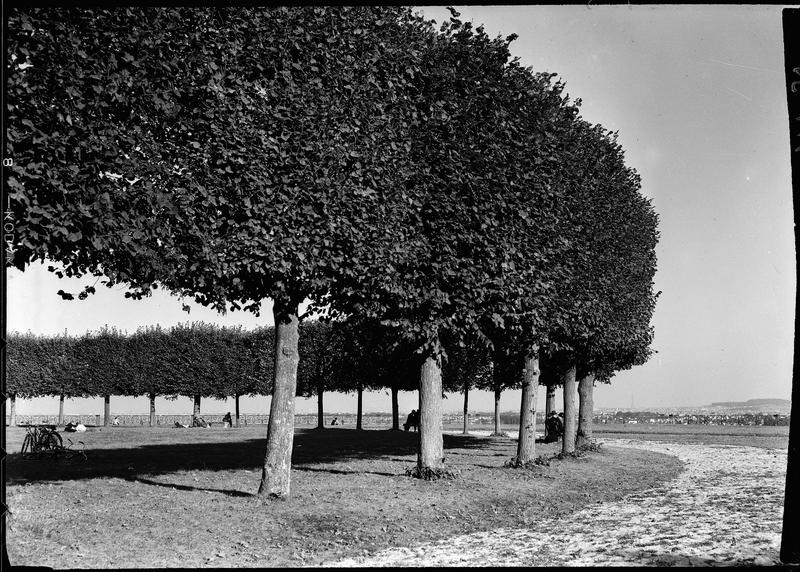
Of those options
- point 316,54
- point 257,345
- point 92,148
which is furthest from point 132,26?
point 257,345

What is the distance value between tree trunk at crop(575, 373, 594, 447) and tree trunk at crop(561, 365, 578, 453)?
3716 millimetres

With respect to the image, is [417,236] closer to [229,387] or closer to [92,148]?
[92,148]

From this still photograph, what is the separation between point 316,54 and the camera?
1456cm

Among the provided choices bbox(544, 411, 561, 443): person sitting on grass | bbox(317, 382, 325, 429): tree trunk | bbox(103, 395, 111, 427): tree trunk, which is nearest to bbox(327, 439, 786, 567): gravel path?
bbox(544, 411, 561, 443): person sitting on grass

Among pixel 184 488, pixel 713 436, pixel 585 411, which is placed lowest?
pixel 713 436

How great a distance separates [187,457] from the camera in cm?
2461

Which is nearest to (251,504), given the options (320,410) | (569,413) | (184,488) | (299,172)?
(184,488)

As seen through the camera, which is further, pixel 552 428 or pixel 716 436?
pixel 716 436

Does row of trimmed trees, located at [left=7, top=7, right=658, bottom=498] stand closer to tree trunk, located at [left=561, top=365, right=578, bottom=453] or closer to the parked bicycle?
tree trunk, located at [left=561, top=365, right=578, bottom=453]

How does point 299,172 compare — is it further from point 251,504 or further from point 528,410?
point 528,410

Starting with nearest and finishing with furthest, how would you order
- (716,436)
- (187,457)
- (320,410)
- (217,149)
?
1. (217,149)
2. (187,457)
3. (320,410)
4. (716,436)

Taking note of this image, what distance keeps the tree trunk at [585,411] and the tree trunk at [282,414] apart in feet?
72.4

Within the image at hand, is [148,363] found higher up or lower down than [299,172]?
lower down

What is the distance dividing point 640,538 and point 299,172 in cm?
924
